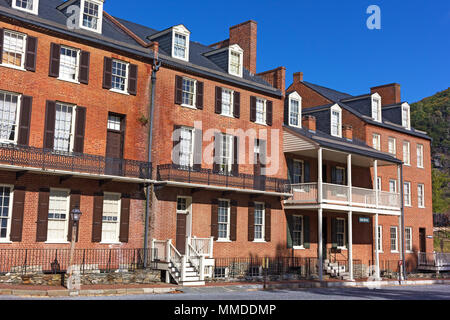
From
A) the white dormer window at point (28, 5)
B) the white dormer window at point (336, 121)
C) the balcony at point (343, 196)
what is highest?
the white dormer window at point (28, 5)

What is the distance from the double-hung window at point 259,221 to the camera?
27688mm

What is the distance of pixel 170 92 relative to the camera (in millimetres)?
24500

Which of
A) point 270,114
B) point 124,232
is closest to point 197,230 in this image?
point 124,232

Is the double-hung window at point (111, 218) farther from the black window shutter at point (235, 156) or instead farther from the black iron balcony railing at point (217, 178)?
the black window shutter at point (235, 156)

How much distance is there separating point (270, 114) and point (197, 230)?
868 cm

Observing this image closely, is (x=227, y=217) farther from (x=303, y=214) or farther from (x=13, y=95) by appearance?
(x=13, y=95)

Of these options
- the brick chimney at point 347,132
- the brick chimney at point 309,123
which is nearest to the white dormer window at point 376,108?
the brick chimney at point 347,132

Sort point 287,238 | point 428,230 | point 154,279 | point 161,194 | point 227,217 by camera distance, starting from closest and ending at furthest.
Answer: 1. point 154,279
2. point 161,194
3. point 227,217
4. point 287,238
5. point 428,230

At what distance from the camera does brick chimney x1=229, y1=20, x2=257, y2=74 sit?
100 feet

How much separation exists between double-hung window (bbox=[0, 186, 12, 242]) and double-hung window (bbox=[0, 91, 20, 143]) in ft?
6.58

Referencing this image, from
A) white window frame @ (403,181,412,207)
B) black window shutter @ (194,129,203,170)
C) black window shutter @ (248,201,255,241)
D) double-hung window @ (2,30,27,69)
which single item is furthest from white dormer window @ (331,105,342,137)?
double-hung window @ (2,30,27,69)

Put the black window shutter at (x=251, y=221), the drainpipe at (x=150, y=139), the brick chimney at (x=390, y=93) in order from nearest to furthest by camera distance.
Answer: the drainpipe at (x=150, y=139), the black window shutter at (x=251, y=221), the brick chimney at (x=390, y=93)

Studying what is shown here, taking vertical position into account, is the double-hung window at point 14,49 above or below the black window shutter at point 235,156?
above

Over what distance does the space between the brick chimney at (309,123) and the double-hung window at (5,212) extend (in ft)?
62.9
